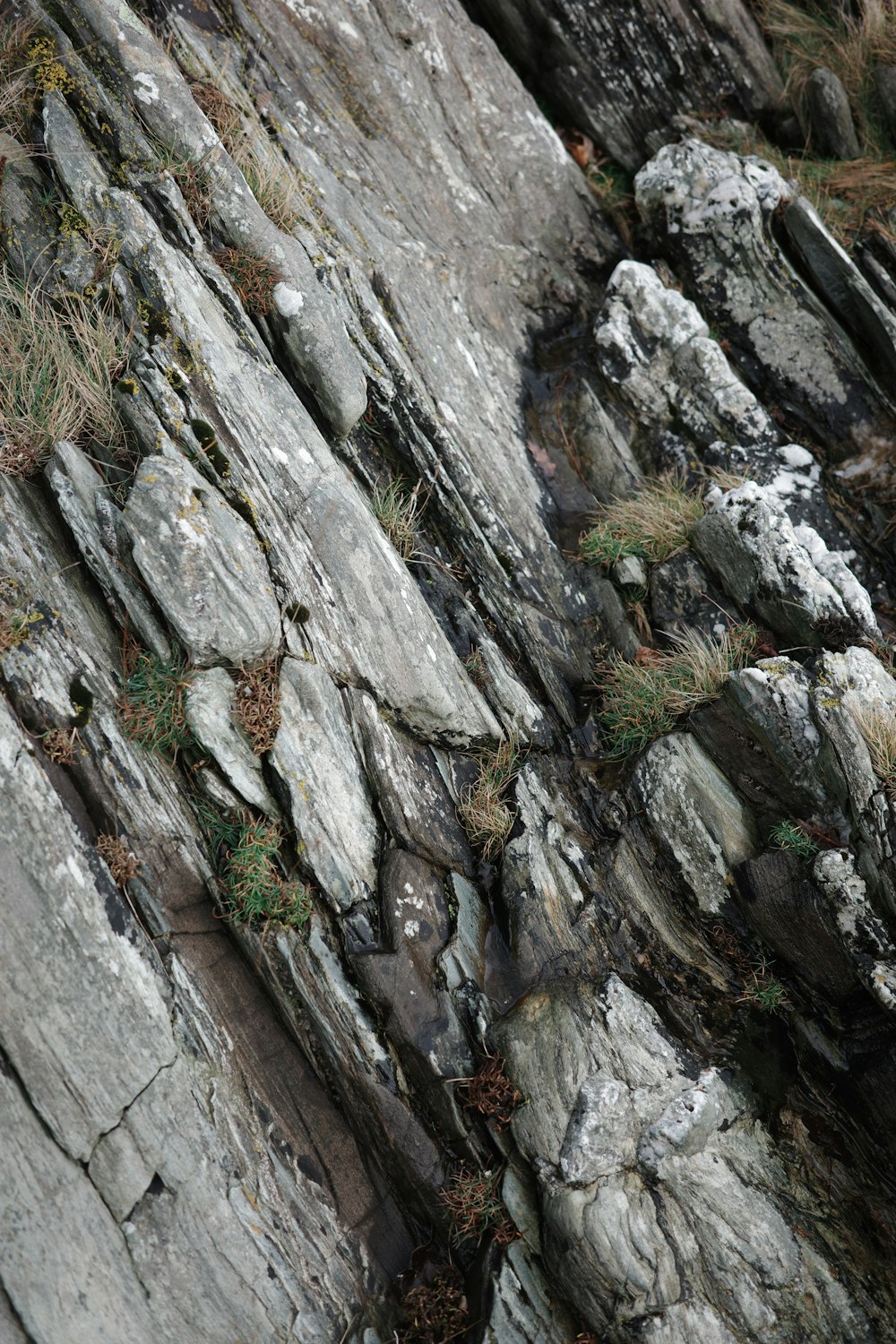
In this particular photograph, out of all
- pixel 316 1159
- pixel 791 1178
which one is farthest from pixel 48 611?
pixel 791 1178

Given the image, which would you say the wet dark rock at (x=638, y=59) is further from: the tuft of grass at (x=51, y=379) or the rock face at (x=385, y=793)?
the tuft of grass at (x=51, y=379)

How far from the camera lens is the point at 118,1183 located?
466 centimetres

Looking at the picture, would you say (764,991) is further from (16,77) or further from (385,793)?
(16,77)

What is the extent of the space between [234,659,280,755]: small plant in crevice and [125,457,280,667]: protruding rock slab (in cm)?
14

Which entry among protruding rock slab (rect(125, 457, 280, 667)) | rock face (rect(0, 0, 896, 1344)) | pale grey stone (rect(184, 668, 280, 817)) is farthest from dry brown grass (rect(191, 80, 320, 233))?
pale grey stone (rect(184, 668, 280, 817))

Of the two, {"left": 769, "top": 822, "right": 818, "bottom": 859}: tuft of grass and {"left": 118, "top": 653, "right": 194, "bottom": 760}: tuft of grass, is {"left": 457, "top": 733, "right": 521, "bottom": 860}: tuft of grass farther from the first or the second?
{"left": 118, "top": 653, "right": 194, "bottom": 760}: tuft of grass

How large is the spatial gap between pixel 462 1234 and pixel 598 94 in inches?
465

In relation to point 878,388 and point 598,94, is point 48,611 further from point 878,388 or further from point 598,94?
point 598,94

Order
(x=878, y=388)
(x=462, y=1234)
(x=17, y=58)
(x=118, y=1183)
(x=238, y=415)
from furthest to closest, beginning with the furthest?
(x=878, y=388)
(x=17, y=58)
(x=238, y=415)
(x=462, y=1234)
(x=118, y=1183)

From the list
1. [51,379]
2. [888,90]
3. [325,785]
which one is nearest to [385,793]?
[325,785]

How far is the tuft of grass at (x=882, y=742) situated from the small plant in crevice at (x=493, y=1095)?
3.38 metres

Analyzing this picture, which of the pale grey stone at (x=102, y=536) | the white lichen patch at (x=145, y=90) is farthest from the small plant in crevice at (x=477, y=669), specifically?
the white lichen patch at (x=145, y=90)

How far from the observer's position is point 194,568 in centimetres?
529

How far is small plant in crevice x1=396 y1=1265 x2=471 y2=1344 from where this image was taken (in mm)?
4961
